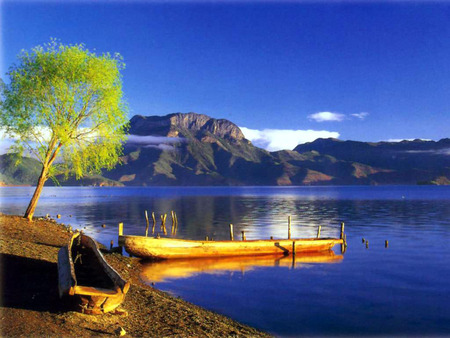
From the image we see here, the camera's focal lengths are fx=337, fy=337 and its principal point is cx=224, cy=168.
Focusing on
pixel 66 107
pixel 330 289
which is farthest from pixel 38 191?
pixel 330 289

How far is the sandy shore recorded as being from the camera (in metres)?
10.9

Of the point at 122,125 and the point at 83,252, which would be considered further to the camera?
the point at 122,125

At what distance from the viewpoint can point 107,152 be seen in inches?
1265

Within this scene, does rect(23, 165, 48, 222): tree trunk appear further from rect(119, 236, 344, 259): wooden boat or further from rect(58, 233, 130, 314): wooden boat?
rect(58, 233, 130, 314): wooden boat

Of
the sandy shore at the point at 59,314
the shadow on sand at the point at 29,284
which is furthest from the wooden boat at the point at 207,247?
the shadow on sand at the point at 29,284

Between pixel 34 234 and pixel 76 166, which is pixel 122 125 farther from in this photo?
pixel 34 234

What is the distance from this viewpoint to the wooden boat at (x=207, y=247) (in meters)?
26.7

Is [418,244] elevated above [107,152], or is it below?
below

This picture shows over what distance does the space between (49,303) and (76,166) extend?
20992 mm

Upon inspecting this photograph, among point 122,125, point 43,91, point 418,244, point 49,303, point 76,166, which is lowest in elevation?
point 418,244

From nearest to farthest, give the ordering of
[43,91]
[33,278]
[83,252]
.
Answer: [33,278] → [83,252] → [43,91]

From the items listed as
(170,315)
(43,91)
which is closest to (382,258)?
(170,315)

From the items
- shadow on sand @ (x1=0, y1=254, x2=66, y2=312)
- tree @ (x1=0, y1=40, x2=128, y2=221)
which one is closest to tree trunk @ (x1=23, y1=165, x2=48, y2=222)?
tree @ (x1=0, y1=40, x2=128, y2=221)

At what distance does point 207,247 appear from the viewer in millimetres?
28422
